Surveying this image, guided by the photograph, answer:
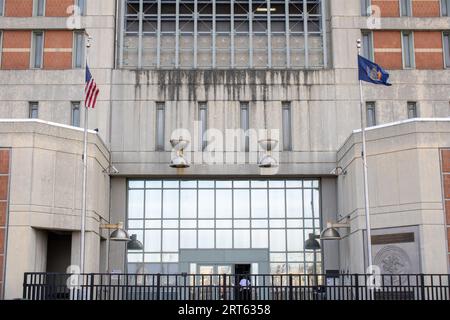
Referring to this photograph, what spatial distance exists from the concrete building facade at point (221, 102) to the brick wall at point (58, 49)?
73mm

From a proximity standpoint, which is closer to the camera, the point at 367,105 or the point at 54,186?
the point at 54,186

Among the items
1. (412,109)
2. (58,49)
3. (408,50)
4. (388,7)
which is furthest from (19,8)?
(412,109)

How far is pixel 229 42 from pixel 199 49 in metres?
1.83

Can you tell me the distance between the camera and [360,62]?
29.2m

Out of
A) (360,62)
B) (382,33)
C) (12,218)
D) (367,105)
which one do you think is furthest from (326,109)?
(12,218)

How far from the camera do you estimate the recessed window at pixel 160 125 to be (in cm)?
3797

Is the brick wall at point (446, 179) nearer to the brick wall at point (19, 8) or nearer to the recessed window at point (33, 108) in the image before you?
the recessed window at point (33, 108)

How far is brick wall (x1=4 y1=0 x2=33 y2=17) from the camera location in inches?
1537

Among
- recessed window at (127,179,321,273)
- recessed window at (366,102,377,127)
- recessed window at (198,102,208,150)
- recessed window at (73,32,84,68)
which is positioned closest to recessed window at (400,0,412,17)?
recessed window at (366,102,377,127)

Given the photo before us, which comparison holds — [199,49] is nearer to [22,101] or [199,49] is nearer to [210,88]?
[210,88]

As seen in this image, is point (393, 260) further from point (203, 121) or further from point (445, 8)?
point (445, 8)

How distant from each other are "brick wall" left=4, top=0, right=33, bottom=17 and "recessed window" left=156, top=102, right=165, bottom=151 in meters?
9.42

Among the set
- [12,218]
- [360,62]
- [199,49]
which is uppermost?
[199,49]

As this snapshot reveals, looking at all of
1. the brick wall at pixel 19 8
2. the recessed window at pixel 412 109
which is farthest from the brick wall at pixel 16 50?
the recessed window at pixel 412 109
